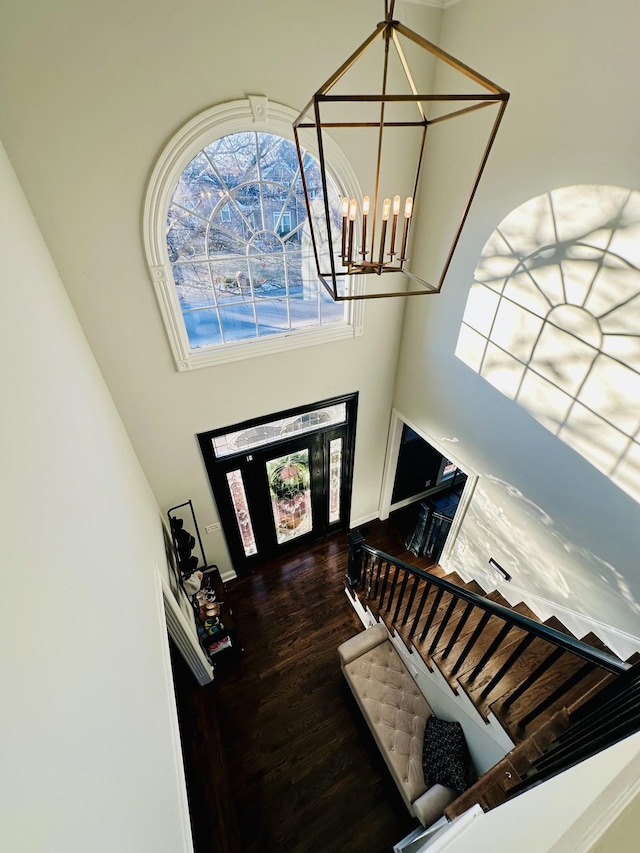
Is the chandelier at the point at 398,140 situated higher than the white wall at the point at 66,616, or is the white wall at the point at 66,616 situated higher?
the chandelier at the point at 398,140

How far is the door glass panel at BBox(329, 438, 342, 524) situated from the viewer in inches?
180

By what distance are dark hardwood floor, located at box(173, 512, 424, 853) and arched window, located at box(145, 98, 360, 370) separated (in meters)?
3.03

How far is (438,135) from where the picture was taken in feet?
10.2

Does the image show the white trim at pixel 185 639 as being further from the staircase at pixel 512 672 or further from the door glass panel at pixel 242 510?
the staircase at pixel 512 672

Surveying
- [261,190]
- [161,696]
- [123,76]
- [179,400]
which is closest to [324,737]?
[161,696]

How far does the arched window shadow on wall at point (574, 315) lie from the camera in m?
2.19

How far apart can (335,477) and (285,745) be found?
269cm

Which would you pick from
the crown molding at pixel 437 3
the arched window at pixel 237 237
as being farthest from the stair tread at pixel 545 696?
the crown molding at pixel 437 3

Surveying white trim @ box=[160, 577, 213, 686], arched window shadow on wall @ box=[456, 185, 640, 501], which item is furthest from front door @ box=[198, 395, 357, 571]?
arched window shadow on wall @ box=[456, 185, 640, 501]

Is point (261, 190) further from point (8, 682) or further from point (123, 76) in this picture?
point (8, 682)

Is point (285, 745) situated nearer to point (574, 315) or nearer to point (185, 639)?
point (185, 639)

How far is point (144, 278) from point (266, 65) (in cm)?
164

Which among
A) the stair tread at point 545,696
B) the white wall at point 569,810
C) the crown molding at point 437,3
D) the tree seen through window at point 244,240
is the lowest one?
the white wall at point 569,810

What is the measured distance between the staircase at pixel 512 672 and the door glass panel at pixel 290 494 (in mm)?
1124
